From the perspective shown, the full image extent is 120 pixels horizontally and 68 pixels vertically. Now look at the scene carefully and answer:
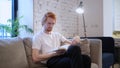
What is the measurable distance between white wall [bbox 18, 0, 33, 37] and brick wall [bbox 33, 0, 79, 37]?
0.08 m

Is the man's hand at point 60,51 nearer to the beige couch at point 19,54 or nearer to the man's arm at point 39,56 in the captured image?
the man's arm at point 39,56

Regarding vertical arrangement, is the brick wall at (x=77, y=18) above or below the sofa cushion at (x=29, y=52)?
above

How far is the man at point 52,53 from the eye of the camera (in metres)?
2.42

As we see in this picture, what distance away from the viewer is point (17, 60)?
2.51 meters

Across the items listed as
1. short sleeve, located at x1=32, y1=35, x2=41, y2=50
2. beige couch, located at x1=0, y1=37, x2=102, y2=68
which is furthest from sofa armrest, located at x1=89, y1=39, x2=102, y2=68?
short sleeve, located at x1=32, y1=35, x2=41, y2=50

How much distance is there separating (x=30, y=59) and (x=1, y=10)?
4.24ft

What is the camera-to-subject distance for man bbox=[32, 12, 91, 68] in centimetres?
242

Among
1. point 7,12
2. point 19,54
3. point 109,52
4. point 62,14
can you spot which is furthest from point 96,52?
point 7,12

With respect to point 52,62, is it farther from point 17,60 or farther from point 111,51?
point 111,51

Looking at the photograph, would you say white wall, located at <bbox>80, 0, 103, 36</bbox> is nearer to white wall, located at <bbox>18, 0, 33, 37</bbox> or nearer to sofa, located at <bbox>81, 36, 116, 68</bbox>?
sofa, located at <bbox>81, 36, 116, 68</bbox>

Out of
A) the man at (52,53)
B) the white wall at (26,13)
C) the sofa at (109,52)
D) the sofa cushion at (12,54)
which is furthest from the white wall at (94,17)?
the sofa cushion at (12,54)

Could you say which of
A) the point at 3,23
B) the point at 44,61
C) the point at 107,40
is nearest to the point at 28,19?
the point at 3,23

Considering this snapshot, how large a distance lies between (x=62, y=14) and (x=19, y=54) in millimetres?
1960

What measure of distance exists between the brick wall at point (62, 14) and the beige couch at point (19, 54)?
965mm
